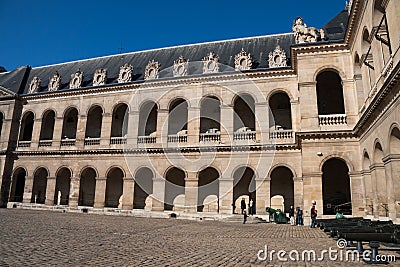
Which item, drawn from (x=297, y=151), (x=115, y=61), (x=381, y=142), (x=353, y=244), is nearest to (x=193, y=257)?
(x=353, y=244)

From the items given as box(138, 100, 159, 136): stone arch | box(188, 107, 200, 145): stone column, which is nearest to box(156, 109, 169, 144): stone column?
box(138, 100, 159, 136): stone arch

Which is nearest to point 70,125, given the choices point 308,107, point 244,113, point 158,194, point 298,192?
point 158,194

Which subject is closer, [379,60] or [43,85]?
[379,60]

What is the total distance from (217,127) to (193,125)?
231 cm

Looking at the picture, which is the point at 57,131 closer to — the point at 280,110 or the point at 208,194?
the point at 208,194

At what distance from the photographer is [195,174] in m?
22.0

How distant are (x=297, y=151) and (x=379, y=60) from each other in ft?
26.7

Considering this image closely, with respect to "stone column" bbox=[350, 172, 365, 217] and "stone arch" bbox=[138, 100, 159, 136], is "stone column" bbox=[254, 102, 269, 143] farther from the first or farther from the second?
"stone arch" bbox=[138, 100, 159, 136]

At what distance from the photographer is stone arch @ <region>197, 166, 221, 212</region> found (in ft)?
74.2

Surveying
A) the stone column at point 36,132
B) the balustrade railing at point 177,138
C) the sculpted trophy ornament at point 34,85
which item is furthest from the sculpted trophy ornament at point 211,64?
the sculpted trophy ornament at point 34,85

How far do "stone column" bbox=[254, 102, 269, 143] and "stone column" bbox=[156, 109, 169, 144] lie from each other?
21.6 ft

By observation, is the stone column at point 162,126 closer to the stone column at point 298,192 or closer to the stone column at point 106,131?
the stone column at point 106,131

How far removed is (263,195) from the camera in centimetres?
2023

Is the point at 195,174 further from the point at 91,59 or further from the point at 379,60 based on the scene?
the point at 91,59
